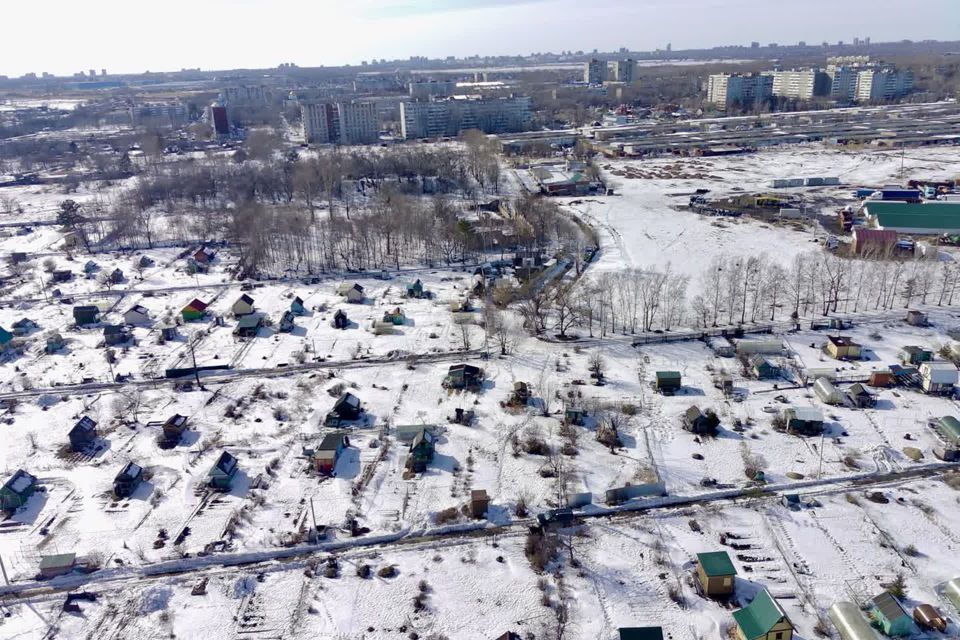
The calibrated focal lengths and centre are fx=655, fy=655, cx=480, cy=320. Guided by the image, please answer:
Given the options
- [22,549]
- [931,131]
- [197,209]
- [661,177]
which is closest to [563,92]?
[931,131]

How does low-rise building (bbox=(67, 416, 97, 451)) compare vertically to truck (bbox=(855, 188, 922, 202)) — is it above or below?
below

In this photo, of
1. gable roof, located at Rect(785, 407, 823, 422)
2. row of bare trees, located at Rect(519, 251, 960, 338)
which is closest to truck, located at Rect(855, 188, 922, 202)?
row of bare trees, located at Rect(519, 251, 960, 338)

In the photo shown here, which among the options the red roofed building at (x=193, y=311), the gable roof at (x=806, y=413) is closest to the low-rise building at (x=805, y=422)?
the gable roof at (x=806, y=413)

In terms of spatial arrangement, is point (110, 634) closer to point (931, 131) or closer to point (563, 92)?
point (931, 131)

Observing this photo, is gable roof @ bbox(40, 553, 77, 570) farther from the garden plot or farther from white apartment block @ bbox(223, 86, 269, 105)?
white apartment block @ bbox(223, 86, 269, 105)

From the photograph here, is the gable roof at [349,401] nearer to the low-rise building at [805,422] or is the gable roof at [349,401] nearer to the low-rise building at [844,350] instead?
the low-rise building at [805,422]

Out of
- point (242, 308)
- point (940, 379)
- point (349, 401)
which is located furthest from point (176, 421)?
point (940, 379)
